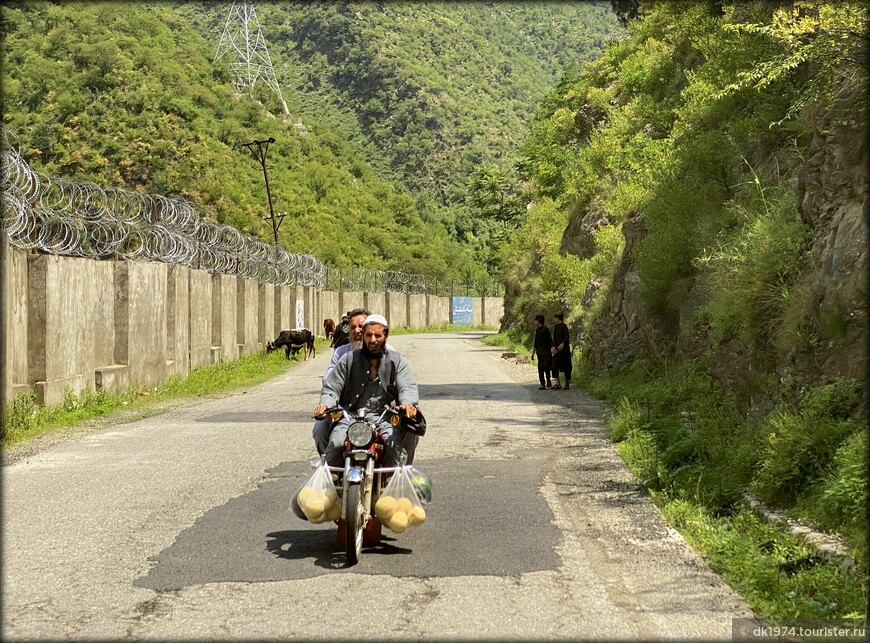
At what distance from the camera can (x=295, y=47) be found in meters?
138

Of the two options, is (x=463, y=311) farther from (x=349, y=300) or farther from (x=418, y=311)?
(x=349, y=300)

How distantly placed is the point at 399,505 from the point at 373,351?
1258mm

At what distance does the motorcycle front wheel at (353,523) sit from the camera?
7305 mm

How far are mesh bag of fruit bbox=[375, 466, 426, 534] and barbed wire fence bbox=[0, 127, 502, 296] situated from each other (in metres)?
10.7

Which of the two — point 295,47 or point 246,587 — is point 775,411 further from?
point 295,47

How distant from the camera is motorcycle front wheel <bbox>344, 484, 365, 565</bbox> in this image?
7305 millimetres

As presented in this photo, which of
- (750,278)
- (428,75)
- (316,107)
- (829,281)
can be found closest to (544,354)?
(750,278)

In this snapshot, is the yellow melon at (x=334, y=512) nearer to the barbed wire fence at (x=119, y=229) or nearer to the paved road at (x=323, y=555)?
the paved road at (x=323, y=555)

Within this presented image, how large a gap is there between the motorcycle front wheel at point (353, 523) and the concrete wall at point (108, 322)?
385 inches

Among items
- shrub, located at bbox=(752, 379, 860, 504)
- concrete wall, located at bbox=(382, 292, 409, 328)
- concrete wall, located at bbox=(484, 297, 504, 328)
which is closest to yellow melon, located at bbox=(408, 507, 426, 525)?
shrub, located at bbox=(752, 379, 860, 504)

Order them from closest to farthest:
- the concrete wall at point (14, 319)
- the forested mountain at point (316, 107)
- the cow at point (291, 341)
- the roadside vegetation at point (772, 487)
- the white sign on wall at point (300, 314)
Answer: the roadside vegetation at point (772, 487) → the concrete wall at point (14, 319) → the cow at point (291, 341) → the white sign on wall at point (300, 314) → the forested mountain at point (316, 107)

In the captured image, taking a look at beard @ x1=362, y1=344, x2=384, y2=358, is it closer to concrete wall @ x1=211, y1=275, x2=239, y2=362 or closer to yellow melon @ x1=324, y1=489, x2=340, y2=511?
yellow melon @ x1=324, y1=489, x2=340, y2=511

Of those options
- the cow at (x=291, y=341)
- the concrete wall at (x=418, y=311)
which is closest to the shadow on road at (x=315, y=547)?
the cow at (x=291, y=341)

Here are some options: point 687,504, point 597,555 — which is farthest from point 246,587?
point 687,504
